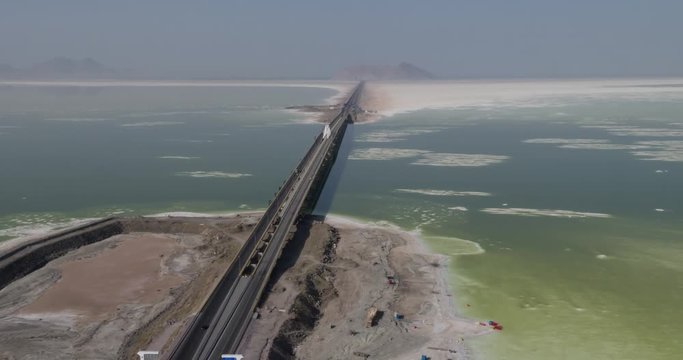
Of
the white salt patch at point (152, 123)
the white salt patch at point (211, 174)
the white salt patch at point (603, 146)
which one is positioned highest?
the white salt patch at point (152, 123)

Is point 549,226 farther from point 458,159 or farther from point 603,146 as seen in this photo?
point 603,146

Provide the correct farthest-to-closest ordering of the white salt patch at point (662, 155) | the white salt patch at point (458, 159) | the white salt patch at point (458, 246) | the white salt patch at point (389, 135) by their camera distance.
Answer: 1. the white salt patch at point (389, 135)
2. the white salt patch at point (458, 159)
3. the white salt patch at point (662, 155)
4. the white salt patch at point (458, 246)

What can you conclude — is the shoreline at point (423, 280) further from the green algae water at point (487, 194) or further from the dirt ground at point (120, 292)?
the dirt ground at point (120, 292)

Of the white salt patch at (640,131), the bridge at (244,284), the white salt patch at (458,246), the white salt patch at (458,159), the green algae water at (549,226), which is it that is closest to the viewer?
the bridge at (244,284)

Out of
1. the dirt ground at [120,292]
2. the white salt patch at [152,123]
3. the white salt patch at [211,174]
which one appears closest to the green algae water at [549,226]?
the white salt patch at [211,174]

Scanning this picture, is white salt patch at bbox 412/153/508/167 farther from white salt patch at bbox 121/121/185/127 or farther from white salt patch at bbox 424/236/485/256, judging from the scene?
white salt patch at bbox 121/121/185/127

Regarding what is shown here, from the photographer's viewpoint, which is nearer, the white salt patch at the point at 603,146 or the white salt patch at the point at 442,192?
the white salt patch at the point at 442,192

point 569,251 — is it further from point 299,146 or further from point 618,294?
point 299,146

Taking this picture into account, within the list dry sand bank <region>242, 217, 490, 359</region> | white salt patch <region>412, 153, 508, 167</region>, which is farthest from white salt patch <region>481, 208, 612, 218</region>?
white salt patch <region>412, 153, 508, 167</region>
